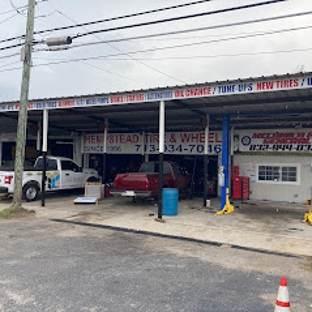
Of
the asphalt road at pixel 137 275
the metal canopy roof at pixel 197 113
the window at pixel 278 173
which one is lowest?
the asphalt road at pixel 137 275

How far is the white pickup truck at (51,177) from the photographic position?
517 inches

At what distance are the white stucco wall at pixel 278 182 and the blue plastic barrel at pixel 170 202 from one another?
6127mm

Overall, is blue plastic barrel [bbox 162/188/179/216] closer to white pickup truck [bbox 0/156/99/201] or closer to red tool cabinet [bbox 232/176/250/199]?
red tool cabinet [bbox 232/176/250/199]

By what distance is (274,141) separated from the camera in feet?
49.9

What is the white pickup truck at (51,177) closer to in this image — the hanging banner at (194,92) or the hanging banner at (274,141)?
the hanging banner at (194,92)

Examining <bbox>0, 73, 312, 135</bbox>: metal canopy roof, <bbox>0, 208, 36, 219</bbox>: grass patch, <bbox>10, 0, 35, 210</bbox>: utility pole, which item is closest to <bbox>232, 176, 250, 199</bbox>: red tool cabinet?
<bbox>0, 73, 312, 135</bbox>: metal canopy roof

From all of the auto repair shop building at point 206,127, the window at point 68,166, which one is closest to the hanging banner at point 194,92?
the auto repair shop building at point 206,127

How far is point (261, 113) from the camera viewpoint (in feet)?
42.4

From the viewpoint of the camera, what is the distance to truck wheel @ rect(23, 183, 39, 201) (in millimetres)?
13812

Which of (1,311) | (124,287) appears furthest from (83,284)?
(1,311)

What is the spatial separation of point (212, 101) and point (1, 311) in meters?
9.08

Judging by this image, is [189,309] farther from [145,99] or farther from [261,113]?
[261,113]

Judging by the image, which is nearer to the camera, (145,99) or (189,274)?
(189,274)

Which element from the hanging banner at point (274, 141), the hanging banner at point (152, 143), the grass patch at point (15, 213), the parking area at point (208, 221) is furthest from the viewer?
the hanging banner at point (152, 143)
